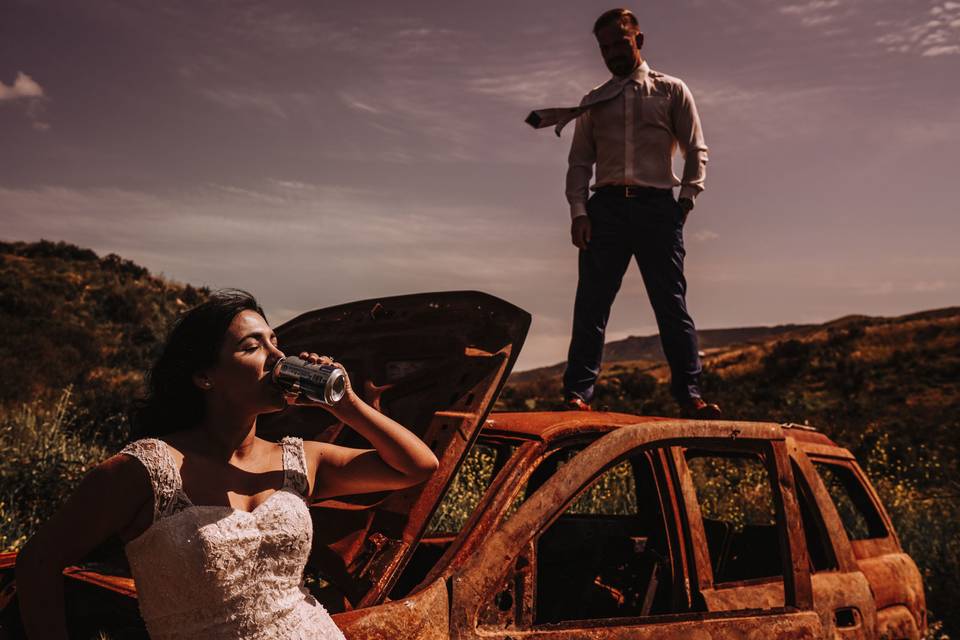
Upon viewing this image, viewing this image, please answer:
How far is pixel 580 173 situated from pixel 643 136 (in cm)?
45

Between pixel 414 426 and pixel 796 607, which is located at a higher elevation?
pixel 414 426

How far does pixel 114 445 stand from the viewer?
11414 mm

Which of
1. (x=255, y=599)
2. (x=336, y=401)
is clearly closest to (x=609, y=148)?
(x=336, y=401)

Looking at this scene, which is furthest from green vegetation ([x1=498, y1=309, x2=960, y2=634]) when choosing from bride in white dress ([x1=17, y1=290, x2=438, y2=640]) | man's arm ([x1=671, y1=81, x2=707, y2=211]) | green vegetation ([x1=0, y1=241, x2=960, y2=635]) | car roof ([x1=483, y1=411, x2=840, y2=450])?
bride in white dress ([x1=17, y1=290, x2=438, y2=640])

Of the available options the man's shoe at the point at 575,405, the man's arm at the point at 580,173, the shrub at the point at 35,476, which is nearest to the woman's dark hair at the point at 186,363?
the man's shoe at the point at 575,405

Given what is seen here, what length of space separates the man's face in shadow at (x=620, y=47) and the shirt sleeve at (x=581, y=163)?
338mm

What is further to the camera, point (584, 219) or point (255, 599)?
point (584, 219)

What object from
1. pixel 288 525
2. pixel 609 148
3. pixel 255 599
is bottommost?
pixel 255 599

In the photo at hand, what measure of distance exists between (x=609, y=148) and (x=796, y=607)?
3.08 m

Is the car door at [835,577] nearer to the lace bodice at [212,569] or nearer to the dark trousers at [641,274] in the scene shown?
the dark trousers at [641,274]

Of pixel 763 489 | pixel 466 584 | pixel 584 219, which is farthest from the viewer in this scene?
pixel 763 489

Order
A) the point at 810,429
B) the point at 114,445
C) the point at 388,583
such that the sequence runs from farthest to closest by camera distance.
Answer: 1. the point at 114,445
2. the point at 810,429
3. the point at 388,583

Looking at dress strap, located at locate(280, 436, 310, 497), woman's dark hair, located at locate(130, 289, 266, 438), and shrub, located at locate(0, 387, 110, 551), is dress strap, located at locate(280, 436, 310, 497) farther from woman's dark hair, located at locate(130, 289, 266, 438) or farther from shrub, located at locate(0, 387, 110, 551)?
shrub, located at locate(0, 387, 110, 551)

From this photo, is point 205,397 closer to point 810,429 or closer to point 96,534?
point 96,534
